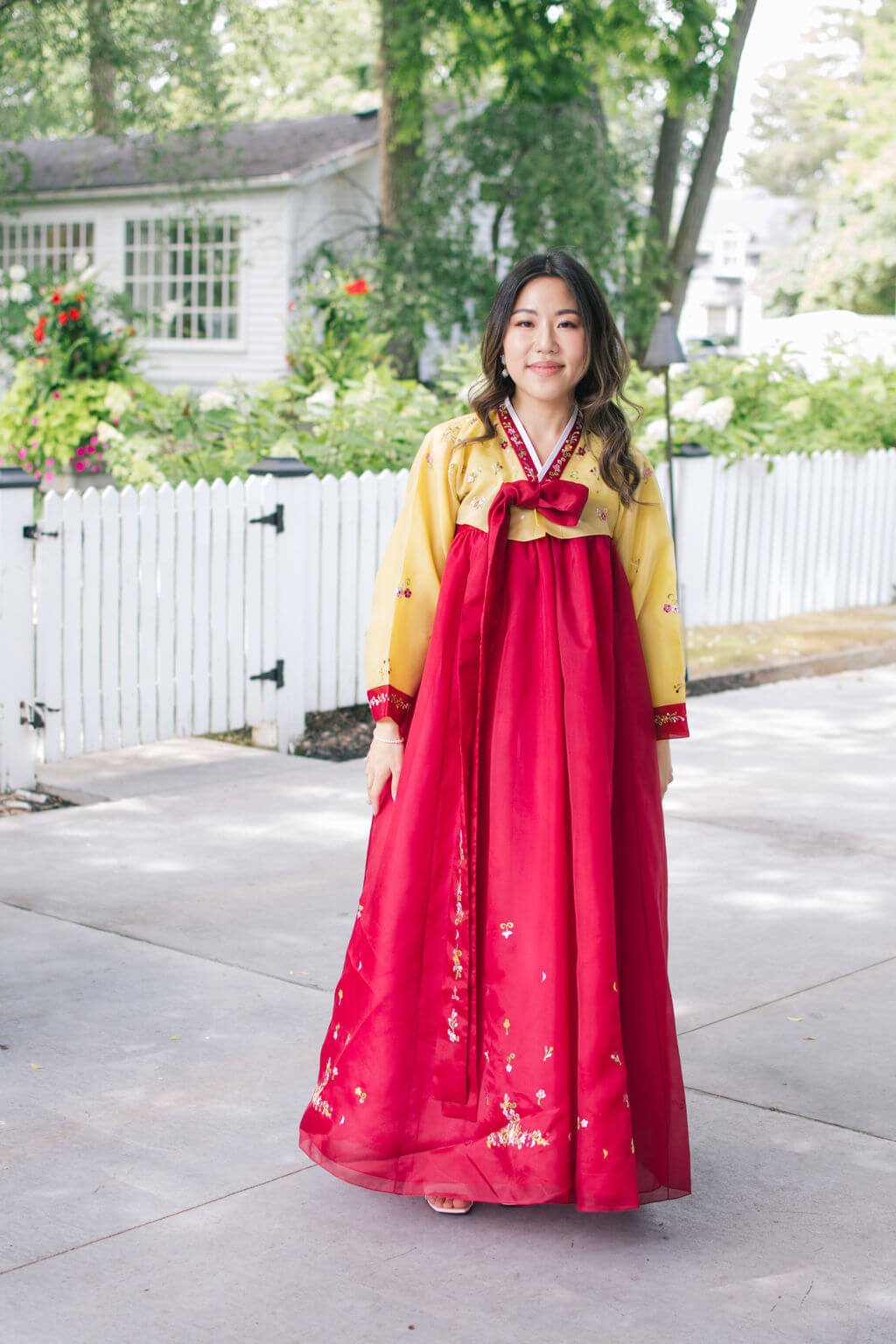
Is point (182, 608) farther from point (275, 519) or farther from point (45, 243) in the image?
point (45, 243)

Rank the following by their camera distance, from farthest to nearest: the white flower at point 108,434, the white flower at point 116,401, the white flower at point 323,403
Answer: the white flower at point 116,401 < the white flower at point 108,434 < the white flower at point 323,403

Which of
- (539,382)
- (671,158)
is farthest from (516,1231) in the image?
(671,158)

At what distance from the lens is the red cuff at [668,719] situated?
3.34 meters

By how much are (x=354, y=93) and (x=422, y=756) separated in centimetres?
4115


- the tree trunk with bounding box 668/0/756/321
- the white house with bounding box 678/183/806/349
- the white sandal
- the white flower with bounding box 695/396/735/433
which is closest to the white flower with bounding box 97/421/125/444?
the white flower with bounding box 695/396/735/433

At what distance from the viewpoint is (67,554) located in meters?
6.73

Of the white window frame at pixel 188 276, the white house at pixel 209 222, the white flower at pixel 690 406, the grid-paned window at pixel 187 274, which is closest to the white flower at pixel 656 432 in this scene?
the white flower at pixel 690 406

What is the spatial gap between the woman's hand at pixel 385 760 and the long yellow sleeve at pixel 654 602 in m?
0.54

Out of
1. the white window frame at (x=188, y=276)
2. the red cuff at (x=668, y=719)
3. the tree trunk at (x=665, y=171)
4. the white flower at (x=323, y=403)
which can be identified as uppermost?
the tree trunk at (x=665, y=171)

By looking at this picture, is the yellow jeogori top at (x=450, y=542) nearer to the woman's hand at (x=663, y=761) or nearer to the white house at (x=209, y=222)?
the woman's hand at (x=663, y=761)

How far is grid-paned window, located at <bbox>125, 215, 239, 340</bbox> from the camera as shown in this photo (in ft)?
70.4

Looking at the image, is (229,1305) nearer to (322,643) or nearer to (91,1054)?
(91,1054)

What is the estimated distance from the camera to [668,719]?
3.35 meters

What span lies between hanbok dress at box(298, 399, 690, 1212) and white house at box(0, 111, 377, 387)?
16.9m
